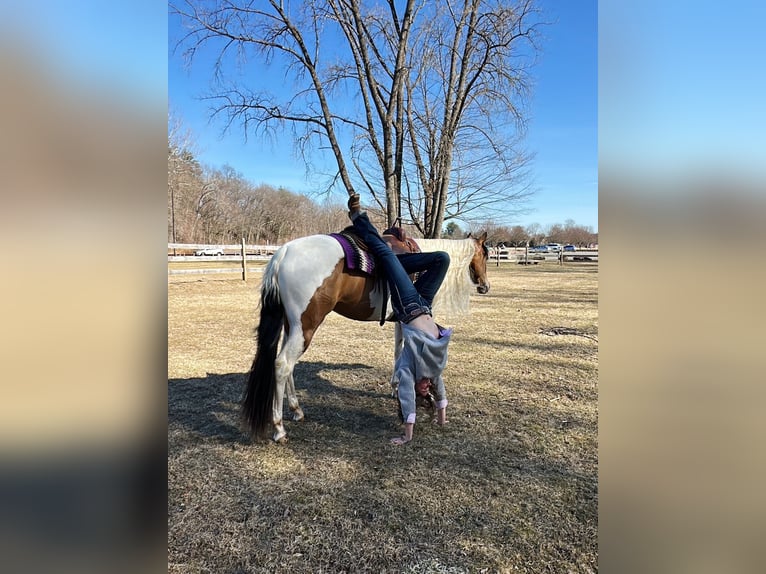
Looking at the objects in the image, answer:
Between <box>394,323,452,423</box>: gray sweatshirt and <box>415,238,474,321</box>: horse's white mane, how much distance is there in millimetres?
1388

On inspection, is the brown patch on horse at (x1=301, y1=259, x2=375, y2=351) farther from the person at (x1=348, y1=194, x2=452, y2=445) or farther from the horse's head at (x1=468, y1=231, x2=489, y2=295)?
the horse's head at (x1=468, y1=231, x2=489, y2=295)

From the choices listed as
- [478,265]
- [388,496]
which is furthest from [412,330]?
[478,265]

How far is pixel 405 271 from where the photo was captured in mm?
3473

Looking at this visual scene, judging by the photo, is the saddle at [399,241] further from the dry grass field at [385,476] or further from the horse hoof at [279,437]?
the horse hoof at [279,437]

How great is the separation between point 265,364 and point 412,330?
1140mm

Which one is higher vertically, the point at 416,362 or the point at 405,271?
the point at 405,271

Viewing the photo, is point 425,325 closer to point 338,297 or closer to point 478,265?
point 338,297

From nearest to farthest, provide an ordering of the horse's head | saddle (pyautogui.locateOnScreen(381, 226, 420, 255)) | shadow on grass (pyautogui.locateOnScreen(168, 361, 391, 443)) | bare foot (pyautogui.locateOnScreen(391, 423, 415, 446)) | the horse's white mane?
1. bare foot (pyautogui.locateOnScreen(391, 423, 415, 446))
2. shadow on grass (pyautogui.locateOnScreen(168, 361, 391, 443))
3. saddle (pyautogui.locateOnScreen(381, 226, 420, 255))
4. the horse's white mane
5. the horse's head

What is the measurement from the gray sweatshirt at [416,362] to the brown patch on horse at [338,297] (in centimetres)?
60

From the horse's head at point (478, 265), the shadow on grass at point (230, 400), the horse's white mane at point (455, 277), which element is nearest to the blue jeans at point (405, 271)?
the horse's white mane at point (455, 277)

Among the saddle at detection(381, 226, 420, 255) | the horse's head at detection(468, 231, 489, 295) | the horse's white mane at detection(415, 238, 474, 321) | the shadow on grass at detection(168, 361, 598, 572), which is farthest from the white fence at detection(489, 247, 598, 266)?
the shadow on grass at detection(168, 361, 598, 572)

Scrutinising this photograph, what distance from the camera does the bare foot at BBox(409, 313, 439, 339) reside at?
3035 mm
